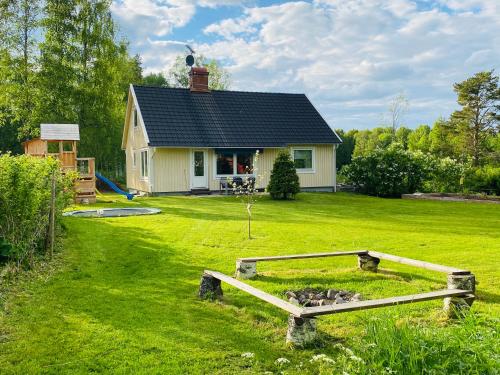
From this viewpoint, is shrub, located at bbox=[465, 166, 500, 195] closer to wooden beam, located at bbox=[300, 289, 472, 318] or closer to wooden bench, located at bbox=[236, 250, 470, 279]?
wooden bench, located at bbox=[236, 250, 470, 279]

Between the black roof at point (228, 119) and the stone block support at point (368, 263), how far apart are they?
649 inches

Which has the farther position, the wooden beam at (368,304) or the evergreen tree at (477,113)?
the evergreen tree at (477,113)

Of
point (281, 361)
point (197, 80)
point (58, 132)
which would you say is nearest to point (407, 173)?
point (197, 80)

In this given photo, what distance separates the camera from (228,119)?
26.4m

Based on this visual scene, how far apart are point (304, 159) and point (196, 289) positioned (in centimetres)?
2057

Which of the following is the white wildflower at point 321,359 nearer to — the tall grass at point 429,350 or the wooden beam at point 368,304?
the tall grass at point 429,350

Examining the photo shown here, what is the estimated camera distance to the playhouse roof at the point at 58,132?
2008 cm

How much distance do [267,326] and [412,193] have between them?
21.8 meters

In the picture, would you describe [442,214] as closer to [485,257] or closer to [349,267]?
[485,257]

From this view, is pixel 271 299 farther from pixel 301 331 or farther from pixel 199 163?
pixel 199 163

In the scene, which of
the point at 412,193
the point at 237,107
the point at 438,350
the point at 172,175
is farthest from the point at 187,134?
the point at 438,350

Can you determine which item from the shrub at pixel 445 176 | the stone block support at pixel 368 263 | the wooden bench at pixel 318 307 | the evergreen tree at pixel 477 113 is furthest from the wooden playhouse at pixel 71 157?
the evergreen tree at pixel 477 113

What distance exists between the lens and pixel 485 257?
892cm

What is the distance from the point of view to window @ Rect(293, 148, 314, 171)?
26.8 metres
